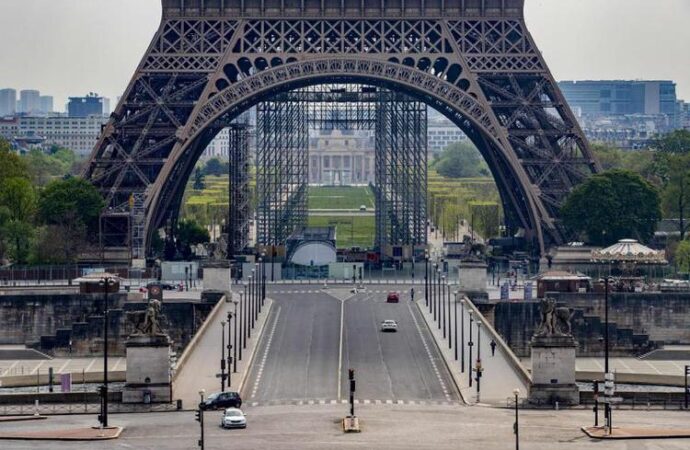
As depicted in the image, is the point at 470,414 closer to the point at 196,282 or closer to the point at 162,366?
the point at 162,366

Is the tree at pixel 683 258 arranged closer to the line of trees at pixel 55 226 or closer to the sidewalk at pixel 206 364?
the sidewalk at pixel 206 364

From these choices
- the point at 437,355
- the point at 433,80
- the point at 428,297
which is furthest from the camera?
the point at 433,80

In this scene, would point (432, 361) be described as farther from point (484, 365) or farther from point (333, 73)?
point (333, 73)

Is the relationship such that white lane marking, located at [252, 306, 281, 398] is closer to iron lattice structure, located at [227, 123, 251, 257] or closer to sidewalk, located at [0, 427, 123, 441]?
sidewalk, located at [0, 427, 123, 441]

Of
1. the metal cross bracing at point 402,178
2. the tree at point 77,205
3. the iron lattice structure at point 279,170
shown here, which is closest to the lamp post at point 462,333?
the tree at point 77,205

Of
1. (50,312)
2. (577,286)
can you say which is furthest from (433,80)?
(50,312)

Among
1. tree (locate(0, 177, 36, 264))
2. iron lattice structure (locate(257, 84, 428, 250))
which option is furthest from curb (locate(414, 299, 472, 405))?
iron lattice structure (locate(257, 84, 428, 250))
